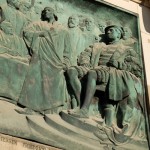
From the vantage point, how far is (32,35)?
343 inches

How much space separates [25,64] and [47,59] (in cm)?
41

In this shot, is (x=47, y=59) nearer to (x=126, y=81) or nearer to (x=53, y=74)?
(x=53, y=74)

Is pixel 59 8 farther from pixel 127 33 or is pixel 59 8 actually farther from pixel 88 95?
pixel 88 95

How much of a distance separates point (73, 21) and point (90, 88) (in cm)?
133

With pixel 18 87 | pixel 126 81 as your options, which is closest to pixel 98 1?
pixel 126 81

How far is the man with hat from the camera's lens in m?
8.74

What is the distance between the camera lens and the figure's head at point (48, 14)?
29.8 feet

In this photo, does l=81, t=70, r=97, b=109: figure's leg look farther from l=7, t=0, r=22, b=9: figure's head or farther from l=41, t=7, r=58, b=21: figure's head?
l=7, t=0, r=22, b=9: figure's head

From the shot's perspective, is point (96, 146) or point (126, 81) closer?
point (96, 146)

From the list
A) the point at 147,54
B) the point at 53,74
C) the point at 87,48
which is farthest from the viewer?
the point at 147,54

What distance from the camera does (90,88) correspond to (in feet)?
28.6

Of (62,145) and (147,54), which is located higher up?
(147,54)

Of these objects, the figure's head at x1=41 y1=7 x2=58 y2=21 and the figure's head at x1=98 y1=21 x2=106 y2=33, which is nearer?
the figure's head at x1=41 y1=7 x2=58 y2=21

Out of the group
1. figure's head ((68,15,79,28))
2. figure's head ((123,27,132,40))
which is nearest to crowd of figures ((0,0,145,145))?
figure's head ((68,15,79,28))
